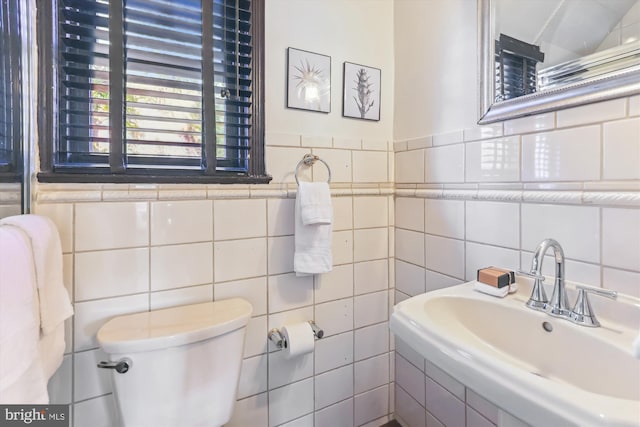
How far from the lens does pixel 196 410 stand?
0.87 m

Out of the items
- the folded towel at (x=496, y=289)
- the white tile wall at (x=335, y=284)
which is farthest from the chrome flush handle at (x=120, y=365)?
the folded towel at (x=496, y=289)

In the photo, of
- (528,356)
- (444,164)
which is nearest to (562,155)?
(444,164)

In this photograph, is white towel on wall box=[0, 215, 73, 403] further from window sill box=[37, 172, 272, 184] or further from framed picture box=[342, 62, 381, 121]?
framed picture box=[342, 62, 381, 121]

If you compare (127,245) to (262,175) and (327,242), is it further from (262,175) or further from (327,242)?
(327,242)

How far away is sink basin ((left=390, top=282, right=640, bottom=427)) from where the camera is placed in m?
0.46

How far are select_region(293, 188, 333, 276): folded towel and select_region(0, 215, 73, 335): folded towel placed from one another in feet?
2.26

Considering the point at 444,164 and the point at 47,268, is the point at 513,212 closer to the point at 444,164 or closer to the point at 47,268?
the point at 444,164

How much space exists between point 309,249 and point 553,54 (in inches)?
39.0

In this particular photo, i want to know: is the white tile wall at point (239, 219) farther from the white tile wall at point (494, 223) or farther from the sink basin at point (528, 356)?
the white tile wall at point (494, 223)

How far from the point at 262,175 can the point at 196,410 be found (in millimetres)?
791

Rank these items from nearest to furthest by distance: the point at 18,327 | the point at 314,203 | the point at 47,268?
the point at 18,327, the point at 47,268, the point at 314,203

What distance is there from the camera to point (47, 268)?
0.71 m

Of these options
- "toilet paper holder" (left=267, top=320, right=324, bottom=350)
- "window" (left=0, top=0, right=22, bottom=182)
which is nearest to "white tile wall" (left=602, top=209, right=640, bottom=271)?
"toilet paper holder" (left=267, top=320, right=324, bottom=350)

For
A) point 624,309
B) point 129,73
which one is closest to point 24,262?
point 129,73
